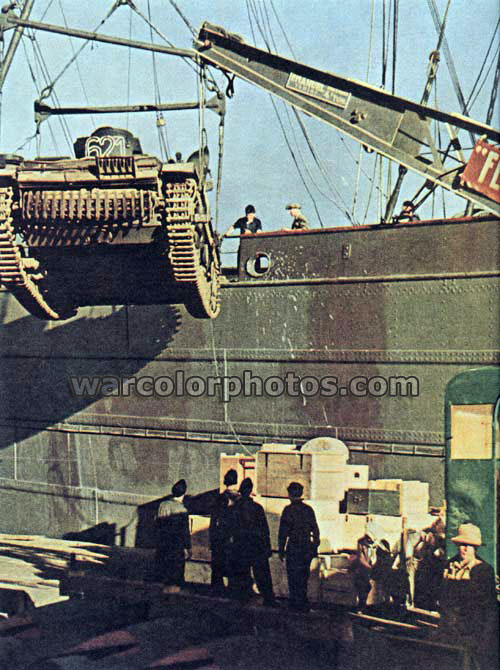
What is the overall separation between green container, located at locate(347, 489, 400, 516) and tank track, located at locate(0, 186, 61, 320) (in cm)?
474

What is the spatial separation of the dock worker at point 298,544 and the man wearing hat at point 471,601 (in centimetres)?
150

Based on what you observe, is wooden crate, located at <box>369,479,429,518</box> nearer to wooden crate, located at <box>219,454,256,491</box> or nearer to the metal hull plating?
the metal hull plating

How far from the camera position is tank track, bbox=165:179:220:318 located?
877cm

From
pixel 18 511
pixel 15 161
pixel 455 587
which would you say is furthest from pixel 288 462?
pixel 18 511

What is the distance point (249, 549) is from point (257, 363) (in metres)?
3.19

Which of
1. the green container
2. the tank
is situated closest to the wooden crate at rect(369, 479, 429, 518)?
the green container

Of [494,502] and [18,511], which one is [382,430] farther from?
[18,511]

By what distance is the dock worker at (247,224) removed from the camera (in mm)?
11312

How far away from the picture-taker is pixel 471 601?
6.73 metres

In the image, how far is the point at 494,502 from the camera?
7035 millimetres

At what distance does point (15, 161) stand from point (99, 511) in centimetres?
537

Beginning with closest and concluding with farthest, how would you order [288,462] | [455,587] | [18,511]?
[455,587], [288,462], [18,511]

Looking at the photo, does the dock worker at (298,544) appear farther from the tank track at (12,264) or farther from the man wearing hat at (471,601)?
the tank track at (12,264)

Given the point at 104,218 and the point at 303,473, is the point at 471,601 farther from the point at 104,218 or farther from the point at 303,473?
the point at 104,218
